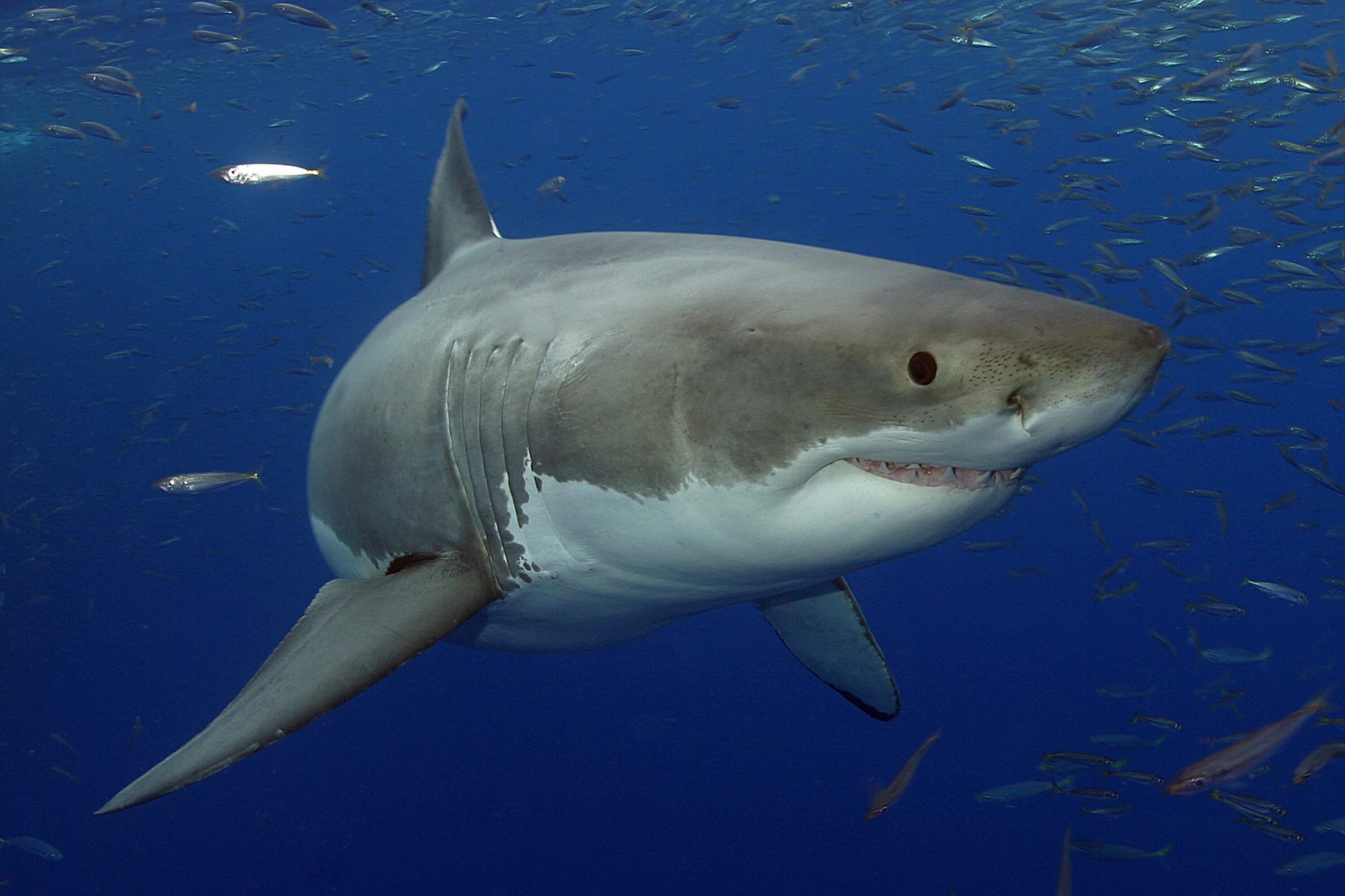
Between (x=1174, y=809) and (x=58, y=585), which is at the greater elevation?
(x=1174, y=809)

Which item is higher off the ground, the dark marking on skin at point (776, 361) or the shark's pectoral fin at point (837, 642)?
the dark marking on skin at point (776, 361)

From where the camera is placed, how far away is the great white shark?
1.39 metres

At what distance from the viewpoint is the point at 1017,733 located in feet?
63.5

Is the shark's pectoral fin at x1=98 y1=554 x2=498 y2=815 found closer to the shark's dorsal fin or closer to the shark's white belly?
the shark's white belly

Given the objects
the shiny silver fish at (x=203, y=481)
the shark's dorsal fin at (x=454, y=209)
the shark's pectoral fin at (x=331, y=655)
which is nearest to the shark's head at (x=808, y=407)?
the shark's pectoral fin at (x=331, y=655)

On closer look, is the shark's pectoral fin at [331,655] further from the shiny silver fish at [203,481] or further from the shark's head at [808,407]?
the shiny silver fish at [203,481]

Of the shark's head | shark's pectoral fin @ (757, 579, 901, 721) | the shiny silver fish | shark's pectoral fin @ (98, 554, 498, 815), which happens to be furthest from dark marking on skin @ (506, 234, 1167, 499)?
the shiny silver fish

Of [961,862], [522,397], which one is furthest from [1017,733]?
[522,397]

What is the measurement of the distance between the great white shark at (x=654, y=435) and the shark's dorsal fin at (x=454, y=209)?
0.69m

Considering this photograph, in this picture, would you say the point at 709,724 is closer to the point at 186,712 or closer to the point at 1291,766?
the point at 1291,766

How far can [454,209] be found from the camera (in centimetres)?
360

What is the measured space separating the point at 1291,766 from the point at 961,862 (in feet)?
25.6

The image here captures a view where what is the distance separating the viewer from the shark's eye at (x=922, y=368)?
138 centimetres

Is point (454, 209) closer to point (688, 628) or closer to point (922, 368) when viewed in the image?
point (922, 368)
